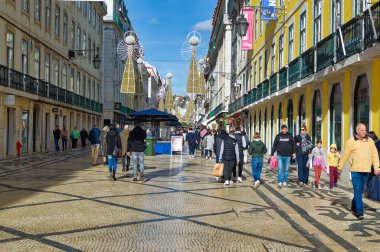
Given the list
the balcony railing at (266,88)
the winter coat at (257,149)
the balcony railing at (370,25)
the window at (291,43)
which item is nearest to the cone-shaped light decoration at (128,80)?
the balcony railing at (266,88)

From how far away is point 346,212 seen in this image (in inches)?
344

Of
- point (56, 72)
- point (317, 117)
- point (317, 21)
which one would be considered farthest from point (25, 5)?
point (317, 117)

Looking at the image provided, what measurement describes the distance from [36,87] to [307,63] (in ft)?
→ 53.4

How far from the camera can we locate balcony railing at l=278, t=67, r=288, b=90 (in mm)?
22228

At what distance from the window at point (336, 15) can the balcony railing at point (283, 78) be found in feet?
19.4

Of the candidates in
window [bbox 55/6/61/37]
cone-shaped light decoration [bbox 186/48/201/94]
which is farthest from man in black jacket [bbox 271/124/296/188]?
window [bbox 55/6/61/37]

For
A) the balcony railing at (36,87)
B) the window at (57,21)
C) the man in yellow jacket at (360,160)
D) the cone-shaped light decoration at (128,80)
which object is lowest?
the man in yellow jacket at (360,160)

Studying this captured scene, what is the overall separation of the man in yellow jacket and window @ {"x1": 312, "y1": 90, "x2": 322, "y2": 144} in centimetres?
1010

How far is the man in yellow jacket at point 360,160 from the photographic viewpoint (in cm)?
820

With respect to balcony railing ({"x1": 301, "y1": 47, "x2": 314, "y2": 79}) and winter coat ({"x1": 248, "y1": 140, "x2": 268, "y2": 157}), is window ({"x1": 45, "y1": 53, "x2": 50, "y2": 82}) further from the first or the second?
A: winter coat ({"x1": 248, "y1": 140, "x2": 268, "y2": 157})

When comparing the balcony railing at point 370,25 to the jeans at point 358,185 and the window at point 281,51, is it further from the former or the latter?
the window at point 281,51

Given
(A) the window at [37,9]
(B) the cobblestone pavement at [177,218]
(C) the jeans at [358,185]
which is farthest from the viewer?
(A) the window at [37,9]

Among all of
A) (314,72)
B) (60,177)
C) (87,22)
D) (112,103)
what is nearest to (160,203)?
(60,177)

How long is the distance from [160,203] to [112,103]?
157 ft
